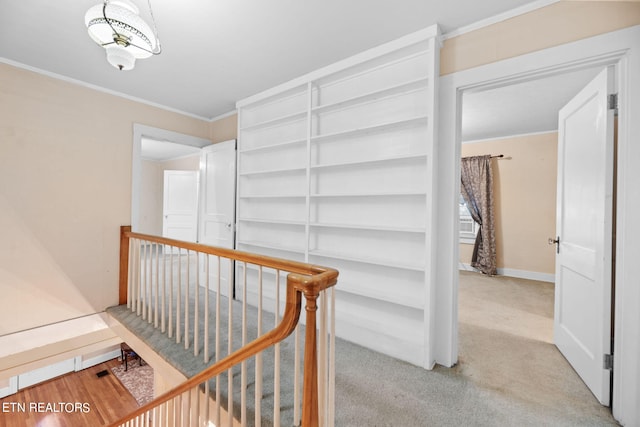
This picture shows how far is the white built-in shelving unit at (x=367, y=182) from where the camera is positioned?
2.05 meters

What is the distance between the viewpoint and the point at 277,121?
2893 millimetres

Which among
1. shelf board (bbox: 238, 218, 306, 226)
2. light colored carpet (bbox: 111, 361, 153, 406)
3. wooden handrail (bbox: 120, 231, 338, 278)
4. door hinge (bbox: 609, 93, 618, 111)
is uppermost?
Answer: door hinge (bbox: 609, 93, 618, 111)

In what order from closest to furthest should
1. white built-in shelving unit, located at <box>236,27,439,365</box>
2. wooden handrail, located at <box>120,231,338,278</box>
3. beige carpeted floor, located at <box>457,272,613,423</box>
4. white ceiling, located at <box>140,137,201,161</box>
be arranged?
1. wooden handrail, located at <box>120,231,338,278</box>
2. beige carpeted floor, located at <box>457,272,613,423</box>
3. white built-in shelving unit, located at <box>236,27,439,365</box>
4. white ceiling, located at <box>140,137,201,161</box>

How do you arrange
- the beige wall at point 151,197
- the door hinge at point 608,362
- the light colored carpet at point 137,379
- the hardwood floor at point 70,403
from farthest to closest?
the beige wall at point 151,197, the light colored carpet at point 137,379, the hardwood floor at point 70,403, the door hinge at point 608,362

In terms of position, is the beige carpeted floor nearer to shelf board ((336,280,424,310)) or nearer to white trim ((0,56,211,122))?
shelf board ((336,280,424,310))

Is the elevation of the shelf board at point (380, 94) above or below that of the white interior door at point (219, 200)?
above

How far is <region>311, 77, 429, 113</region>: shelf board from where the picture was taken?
202cm

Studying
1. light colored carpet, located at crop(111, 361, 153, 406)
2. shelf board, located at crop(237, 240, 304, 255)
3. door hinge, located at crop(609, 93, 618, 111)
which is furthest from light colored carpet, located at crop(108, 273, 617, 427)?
door hinge, located at crop(609, 93, 618, 111)

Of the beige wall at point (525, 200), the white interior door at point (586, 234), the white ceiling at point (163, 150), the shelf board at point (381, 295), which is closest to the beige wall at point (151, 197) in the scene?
the white ceiling at point (163, 150)

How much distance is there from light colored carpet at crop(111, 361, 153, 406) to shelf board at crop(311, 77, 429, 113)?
415 centimetres

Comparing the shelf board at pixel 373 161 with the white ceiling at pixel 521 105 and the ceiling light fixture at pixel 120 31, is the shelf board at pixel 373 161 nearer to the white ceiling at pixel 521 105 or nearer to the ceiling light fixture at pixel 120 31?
the white ceiling at pixel 521 105

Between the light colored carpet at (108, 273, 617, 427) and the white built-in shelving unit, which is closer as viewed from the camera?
the light colored carpet at (108, 273, 617, 427)

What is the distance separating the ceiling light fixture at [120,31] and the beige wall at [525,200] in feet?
17.9

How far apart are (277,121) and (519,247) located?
464 centimetres
